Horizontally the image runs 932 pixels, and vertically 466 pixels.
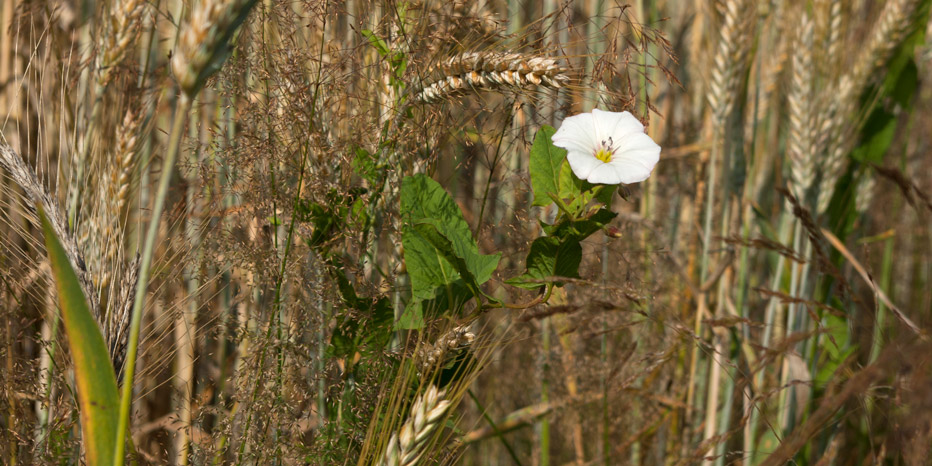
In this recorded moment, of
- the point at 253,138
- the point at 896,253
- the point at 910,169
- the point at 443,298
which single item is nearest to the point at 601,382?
the point at 443,298

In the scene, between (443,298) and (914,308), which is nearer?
(443,298)

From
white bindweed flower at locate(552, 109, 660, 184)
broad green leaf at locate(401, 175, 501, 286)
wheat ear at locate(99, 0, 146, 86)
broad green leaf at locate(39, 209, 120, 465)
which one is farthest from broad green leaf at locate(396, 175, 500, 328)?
wheat ear at locate(99, 0, 146, 86)

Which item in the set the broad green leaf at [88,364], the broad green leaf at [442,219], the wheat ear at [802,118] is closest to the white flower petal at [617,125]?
the broad green leaf at [442,219]

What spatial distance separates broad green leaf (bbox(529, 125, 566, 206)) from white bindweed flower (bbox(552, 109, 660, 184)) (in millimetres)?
26

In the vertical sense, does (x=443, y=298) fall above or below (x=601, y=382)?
above

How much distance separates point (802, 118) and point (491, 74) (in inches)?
29.7

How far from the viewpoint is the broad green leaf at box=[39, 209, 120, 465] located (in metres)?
0.40

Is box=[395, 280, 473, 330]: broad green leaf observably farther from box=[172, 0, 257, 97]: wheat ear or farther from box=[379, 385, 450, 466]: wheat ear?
box=[172, 0, 257, 97]: wheat ear

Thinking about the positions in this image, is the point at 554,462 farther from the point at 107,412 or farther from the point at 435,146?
the point at 107,412

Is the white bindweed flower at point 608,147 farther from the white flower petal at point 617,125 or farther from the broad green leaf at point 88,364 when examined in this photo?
the broad green leaf at point 88,364

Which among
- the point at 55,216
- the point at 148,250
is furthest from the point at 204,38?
the point at 55,216

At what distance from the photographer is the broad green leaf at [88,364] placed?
0.40 m

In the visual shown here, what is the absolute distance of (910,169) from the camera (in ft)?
6.83

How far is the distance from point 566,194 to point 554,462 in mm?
1035
